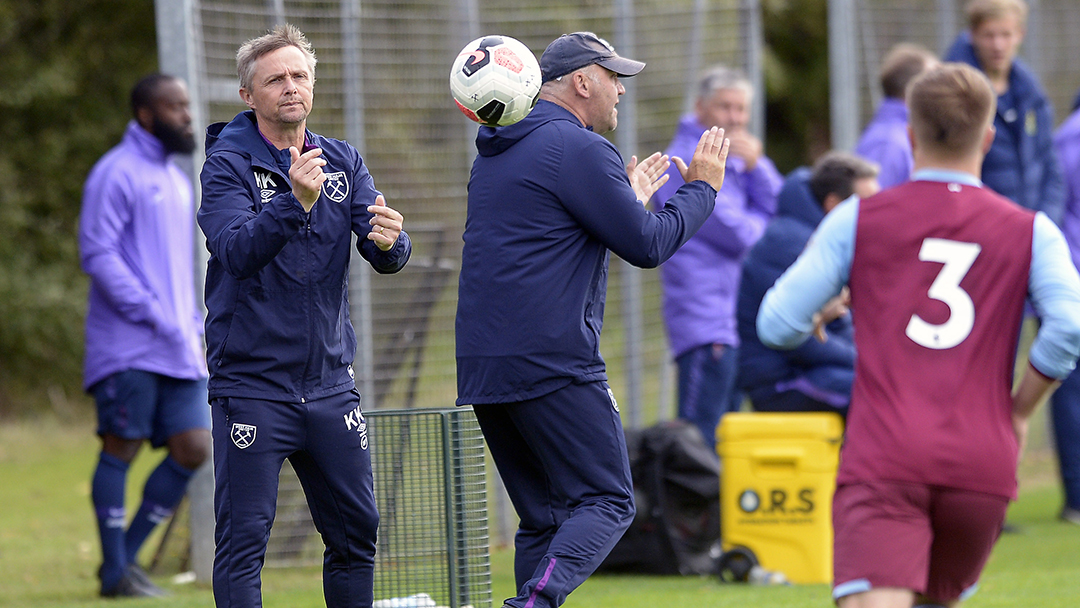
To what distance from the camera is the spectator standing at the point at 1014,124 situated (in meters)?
8.02

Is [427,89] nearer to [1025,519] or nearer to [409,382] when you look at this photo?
[409,382]

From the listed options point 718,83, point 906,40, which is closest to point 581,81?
point 718,83

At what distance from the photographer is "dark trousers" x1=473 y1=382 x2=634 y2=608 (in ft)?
14.0

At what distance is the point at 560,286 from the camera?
4.41 m

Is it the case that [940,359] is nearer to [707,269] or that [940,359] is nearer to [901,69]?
[707,269]

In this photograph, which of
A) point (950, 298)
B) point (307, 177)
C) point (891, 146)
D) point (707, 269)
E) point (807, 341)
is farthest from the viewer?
point (891, 146)

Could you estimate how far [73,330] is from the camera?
14.0m

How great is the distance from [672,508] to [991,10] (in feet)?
11.6

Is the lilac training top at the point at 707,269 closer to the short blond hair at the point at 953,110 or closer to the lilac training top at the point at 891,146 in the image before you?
the lilac training top at the point at 891,146

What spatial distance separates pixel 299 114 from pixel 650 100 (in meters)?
4.91

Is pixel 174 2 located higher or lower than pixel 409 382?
higher

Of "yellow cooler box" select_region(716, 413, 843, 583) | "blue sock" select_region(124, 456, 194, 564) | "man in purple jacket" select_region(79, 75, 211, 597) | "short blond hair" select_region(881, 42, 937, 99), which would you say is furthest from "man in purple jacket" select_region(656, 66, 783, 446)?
"blue sock" select_region(124, 456, 194, 564)

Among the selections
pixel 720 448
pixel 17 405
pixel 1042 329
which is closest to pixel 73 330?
pixel 17 405

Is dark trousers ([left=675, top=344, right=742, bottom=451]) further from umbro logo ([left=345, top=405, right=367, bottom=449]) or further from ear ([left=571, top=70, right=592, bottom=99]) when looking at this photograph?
umbro logo ([left=345, top=405, right=367, bottom=449])
